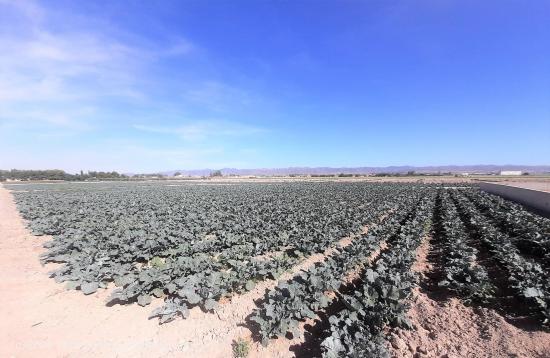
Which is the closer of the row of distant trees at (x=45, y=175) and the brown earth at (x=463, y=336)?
the brown earth at (x=463, y=336)

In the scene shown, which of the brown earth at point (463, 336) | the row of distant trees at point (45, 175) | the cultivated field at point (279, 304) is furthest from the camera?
the row of distant trees at point (45, 175)

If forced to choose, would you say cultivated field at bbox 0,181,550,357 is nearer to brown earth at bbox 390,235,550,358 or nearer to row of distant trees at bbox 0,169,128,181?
brown earth at bbox 390,235,550,358

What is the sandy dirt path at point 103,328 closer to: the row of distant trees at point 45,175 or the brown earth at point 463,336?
the brown earth at point 463,336

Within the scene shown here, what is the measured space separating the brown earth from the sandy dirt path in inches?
81.7

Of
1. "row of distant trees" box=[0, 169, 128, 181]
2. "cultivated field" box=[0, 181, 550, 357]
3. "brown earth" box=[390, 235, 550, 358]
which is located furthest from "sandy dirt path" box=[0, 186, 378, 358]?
"row of distant trees" box=[0, 169, 128, 181]

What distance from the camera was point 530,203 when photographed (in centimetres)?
2436

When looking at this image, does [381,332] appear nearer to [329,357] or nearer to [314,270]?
[329,357]

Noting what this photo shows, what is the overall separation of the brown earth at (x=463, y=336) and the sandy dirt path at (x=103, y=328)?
6.81 ft

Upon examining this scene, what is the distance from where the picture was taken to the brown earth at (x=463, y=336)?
4.75m

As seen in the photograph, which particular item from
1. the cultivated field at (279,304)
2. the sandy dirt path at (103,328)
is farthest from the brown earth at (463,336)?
the sandy dirt path at (103,328)

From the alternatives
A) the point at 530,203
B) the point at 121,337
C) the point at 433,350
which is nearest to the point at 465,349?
the point at 433,350

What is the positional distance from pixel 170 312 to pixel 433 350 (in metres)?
4.69

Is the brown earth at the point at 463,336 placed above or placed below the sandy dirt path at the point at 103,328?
above

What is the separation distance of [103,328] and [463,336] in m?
6.57
